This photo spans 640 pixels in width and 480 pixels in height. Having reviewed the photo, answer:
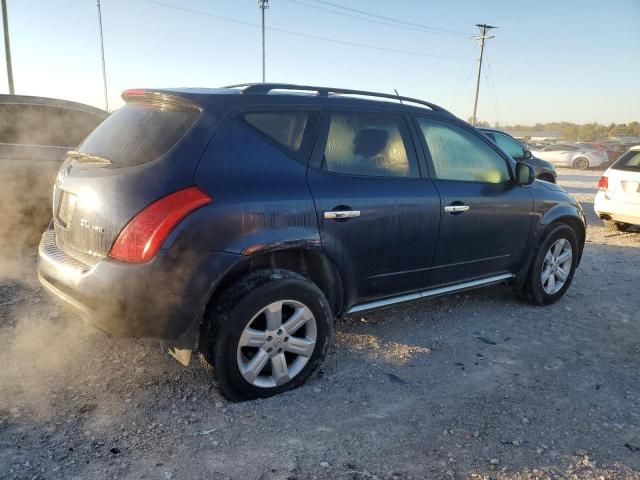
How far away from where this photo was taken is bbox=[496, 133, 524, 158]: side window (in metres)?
10.0

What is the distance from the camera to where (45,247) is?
3133mm

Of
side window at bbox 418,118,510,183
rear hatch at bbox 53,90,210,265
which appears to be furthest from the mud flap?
side window at bbox 418,118,510,183

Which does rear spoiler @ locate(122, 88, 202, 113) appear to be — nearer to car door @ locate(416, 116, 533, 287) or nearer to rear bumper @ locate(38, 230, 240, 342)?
rear bumper @ locate(38, 230, 240, 342)

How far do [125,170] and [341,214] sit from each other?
1.24 meters

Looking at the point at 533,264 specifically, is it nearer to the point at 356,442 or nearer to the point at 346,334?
the point at 346,334

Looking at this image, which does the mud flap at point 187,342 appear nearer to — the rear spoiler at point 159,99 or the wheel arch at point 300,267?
the wheel arch at point 300,267

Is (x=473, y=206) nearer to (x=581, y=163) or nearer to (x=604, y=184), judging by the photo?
(x=604, y=184)

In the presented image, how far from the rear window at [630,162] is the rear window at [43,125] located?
25.3ft

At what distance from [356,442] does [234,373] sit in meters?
0.75

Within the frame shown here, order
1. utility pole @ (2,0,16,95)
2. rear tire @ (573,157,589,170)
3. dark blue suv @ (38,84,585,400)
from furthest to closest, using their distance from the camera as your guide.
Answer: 1. rear tire @ (573,157,589,170)
2. utility pole @ (2,0,16,95)
3. dark blue suv @ (38,84,585,400)

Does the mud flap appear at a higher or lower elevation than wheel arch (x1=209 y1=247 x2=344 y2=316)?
lower

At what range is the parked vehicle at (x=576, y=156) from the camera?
23734mm

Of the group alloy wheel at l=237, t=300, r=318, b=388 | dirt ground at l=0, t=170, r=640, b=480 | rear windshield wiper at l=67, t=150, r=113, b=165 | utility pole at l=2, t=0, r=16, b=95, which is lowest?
dirt ground at l=0, t=170, r=640, b=480

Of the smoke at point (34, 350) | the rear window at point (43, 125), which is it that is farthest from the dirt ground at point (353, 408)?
the rear window at point (43, 125)
